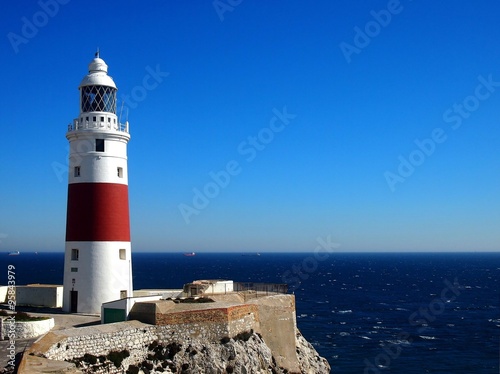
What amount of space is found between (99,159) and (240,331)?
453 inches

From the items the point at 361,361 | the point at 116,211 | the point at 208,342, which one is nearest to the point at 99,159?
the point at 116,211

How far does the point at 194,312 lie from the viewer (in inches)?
969

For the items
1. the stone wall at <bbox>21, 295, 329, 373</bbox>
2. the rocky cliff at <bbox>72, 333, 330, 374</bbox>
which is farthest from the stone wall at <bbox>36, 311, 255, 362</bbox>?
the rocky cliff at <bbox>72, 333, 330, 374</bbox>

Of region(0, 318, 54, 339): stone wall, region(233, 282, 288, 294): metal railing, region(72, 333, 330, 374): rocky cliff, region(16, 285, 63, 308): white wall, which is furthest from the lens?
region(233, 282, 288, 294): metal railing

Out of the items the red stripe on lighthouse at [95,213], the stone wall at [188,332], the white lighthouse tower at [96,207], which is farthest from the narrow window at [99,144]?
the stone wall at [188,332]

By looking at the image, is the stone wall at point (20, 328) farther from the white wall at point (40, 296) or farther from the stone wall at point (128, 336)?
the white wall at point (40, 296)

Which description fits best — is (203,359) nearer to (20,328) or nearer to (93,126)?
(20,328)

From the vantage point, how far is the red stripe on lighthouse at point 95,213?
28406 mm

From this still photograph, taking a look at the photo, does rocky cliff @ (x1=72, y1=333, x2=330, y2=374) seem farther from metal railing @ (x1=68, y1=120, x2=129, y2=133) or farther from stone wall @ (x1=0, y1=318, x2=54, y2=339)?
metal railing @ (x1=68, y1=120, x2=129, y2=133)

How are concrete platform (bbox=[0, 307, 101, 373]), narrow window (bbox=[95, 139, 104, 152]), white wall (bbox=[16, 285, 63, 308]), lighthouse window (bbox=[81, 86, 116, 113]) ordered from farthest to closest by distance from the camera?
white wall (bbox=[16, 285, 63, 308])
lighthouse window (bbox=[81, 86, 116, 113])
narrow window (bbox=[95, 139, 104, 152])
concrete platform (bbox=[0, 307, 101, 373])

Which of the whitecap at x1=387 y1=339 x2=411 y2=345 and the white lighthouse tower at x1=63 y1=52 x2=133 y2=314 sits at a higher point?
the white lighthouse tower at x1=63 y1=52 x2=133 y2=314

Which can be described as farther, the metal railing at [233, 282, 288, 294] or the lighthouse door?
the metal railing at [233, 282, 288, 294]

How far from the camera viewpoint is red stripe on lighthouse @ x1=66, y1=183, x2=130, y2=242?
93.2 feet

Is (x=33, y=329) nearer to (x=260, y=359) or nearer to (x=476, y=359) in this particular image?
(x=260, y=359)
